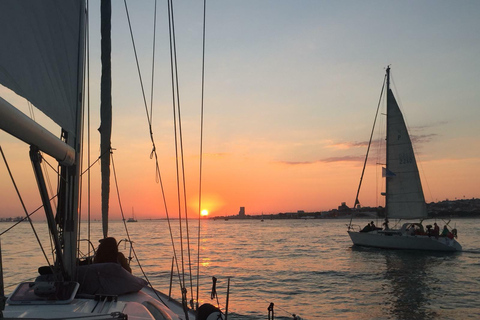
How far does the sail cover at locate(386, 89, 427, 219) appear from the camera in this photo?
39.9 metres

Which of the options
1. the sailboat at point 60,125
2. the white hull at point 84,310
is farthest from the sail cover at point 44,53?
the white hull at point 84,310

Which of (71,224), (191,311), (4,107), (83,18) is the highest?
(83,18)

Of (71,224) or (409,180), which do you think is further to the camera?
(409,180)

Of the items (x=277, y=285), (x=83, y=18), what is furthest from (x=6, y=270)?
(x=83, y=18)

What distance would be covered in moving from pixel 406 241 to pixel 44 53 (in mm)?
37818

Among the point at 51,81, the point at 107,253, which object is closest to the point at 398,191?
the point at 107,253

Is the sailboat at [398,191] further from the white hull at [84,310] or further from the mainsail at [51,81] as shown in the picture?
the mainsail at [51,81]

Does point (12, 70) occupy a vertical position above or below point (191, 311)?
above

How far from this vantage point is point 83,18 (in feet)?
19.3

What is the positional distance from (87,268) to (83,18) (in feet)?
12.6

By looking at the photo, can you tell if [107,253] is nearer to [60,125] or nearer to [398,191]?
[60,125]

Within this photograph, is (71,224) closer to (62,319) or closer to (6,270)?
(62,319)

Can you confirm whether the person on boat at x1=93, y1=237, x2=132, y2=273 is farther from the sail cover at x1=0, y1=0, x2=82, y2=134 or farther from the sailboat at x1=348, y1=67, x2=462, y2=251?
the sailboat at x1=348, y1=67, x2=462, y2=251

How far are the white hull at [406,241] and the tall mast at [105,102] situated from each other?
34.0 metres
